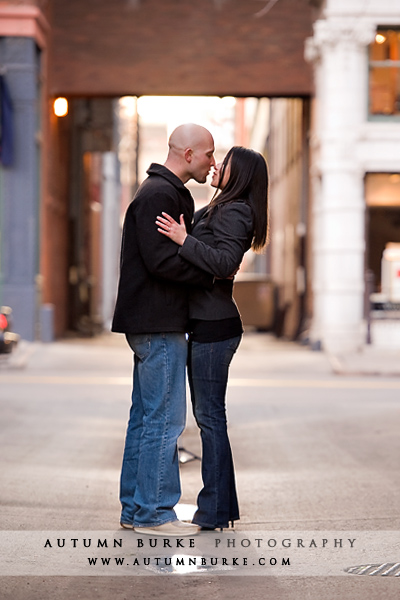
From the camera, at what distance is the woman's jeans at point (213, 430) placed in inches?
240

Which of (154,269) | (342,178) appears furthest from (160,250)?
(342,178)

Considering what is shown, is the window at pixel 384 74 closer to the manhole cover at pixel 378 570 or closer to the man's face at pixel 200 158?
the man's face at pixel 200 158

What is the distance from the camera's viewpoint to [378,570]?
5.34 m

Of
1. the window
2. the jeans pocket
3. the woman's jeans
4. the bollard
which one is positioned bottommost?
the bollard

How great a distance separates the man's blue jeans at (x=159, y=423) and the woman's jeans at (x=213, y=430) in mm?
107

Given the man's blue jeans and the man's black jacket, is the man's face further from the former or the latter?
the man's blue jeans

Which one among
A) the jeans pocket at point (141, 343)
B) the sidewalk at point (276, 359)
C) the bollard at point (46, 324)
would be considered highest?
the jeans pocket at point (141, 343)

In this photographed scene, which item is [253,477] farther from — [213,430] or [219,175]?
[219,175]

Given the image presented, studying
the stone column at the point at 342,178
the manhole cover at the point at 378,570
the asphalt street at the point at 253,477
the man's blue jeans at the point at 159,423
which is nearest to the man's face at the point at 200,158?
the man's blue jeans at the point at 159,423

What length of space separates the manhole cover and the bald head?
215 centimetres

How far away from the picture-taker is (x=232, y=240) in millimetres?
6012

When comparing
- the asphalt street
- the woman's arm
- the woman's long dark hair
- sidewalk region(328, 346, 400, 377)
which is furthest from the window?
the woman's arm

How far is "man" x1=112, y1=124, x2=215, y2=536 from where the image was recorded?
19.6 feet

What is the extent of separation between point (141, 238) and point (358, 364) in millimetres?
14312
